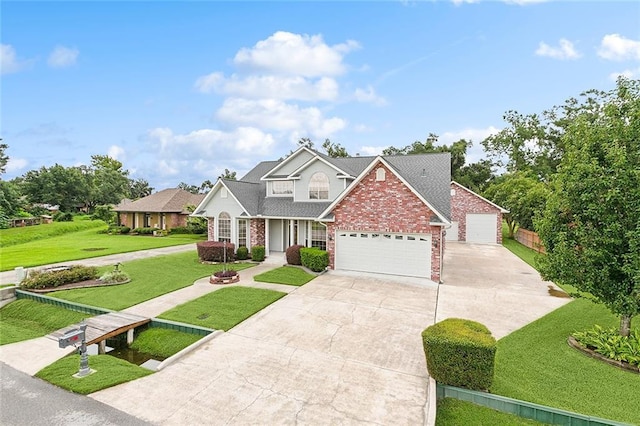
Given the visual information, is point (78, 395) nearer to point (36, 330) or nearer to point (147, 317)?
point (147, 317)

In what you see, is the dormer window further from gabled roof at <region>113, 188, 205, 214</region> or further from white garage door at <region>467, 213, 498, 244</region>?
gabled roof at <region>113, 188, 205, 214</region>

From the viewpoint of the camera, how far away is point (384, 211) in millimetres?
14445

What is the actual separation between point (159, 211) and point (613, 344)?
1433 inches

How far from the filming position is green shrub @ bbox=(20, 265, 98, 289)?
12914 millimetres

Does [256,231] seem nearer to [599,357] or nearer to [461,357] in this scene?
[461,357]

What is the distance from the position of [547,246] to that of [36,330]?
1541cm

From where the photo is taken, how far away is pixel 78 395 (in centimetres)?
609

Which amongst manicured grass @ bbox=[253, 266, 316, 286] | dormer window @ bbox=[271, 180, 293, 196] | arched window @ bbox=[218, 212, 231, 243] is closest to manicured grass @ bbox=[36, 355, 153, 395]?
manicured grass @ bbox=[253, 266, 316, 286]

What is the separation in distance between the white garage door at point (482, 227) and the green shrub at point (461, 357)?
22985 mm

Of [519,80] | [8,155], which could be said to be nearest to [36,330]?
[519,80]

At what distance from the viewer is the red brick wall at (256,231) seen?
63.3 feet

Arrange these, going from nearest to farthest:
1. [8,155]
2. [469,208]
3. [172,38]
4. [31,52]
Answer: [31,52] → [172,38] → [469,208] → [8,155]

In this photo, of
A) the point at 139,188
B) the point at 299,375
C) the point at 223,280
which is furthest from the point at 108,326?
the point at 139,188

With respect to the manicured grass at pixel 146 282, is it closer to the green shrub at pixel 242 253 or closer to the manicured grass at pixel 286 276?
the green shrub at pixel 242 253
